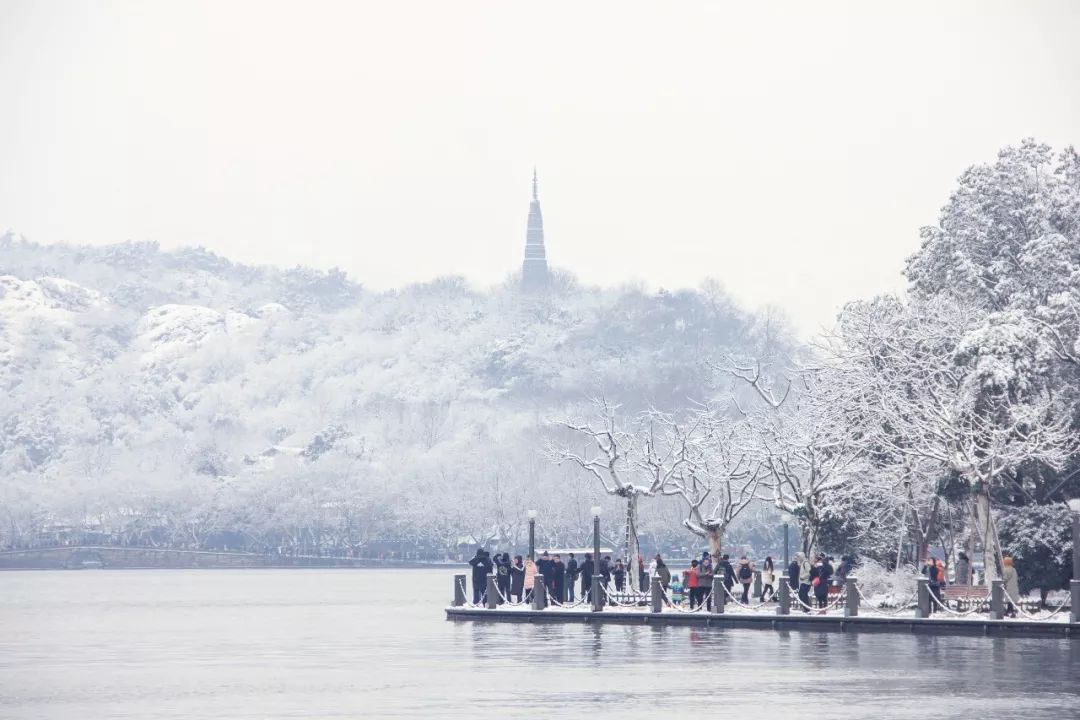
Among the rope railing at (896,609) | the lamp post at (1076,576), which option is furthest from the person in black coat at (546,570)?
the lamp post at (1076,576)

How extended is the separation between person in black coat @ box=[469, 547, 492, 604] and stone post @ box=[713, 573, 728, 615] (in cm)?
918

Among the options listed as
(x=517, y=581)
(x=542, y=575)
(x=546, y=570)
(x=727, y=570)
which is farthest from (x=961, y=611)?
(x=517, y=581)

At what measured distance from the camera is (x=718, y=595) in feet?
186

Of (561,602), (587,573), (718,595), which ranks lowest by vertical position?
(561,602)

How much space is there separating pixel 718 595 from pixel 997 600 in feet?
29.2

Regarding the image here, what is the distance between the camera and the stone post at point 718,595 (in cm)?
5653

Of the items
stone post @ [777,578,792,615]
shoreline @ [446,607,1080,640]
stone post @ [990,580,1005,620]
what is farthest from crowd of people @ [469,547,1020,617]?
shoreline @ [446,607,1080,640]

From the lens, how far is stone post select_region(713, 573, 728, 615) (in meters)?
56.5

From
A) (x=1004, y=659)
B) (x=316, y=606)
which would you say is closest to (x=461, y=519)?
(x=316, y=606)

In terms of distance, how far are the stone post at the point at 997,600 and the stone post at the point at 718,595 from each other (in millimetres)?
8466

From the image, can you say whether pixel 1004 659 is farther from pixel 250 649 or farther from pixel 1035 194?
pixel 1035 194

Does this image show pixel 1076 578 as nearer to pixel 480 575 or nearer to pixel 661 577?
pixel 661 577

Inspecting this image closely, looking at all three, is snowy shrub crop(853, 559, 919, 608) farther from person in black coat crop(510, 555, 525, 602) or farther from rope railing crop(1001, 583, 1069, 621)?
person in black coat crop(510, 555, 525, 602)

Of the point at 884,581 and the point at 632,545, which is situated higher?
the point at 632,545
